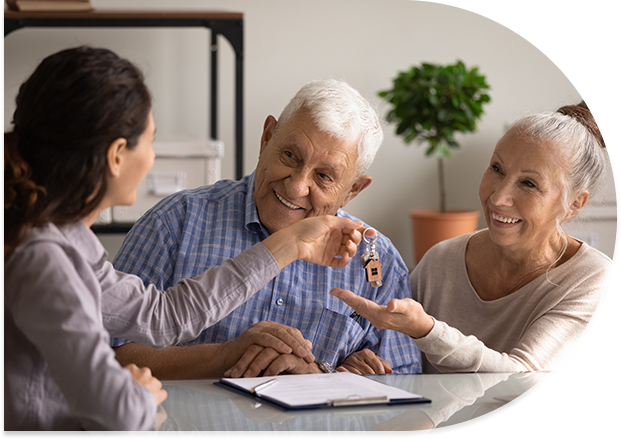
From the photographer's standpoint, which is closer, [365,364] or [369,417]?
[369,417]

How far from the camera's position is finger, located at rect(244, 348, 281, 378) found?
1117 millimetres

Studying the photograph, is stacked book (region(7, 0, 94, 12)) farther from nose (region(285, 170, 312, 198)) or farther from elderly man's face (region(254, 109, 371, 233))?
nose (region(285, 170, 312, 198))

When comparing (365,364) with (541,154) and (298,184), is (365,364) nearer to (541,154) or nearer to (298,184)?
(298,184)

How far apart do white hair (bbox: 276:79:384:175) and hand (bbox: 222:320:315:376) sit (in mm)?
480

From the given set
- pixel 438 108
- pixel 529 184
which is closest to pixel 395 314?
pixel 529 184

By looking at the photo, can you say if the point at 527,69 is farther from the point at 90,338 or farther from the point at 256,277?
the point at 90,338

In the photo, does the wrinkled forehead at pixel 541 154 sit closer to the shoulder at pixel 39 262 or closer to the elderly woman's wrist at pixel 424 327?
the elderly woman's wrist at pixel 424 327

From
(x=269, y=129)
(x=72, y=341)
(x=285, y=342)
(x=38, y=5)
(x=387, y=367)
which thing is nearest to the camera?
(x=72, y=341)

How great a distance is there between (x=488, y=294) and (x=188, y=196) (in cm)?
78

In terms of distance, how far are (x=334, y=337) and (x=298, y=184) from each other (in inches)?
14.2

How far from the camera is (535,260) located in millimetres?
1495

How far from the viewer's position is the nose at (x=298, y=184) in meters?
1.40

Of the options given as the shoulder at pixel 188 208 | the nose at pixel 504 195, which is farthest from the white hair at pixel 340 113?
the nose at pixel 504 195

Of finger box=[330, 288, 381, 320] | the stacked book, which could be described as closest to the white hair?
finger box=[330, 288, 381, 320]
